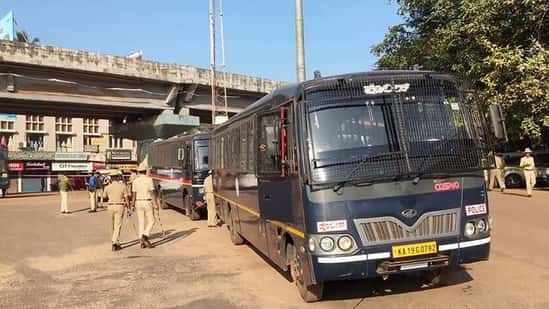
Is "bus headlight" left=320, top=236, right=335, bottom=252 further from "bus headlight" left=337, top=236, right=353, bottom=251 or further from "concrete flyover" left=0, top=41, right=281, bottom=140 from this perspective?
"concrete flyover" left=0, top=41, right=281, bottom=140

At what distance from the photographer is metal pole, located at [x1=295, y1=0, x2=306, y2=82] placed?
49.2 feet

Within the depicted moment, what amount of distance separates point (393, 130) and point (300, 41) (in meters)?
9.00

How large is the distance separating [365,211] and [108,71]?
28.8 metres

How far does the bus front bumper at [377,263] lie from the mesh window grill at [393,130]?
842mm

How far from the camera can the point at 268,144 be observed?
7.77m

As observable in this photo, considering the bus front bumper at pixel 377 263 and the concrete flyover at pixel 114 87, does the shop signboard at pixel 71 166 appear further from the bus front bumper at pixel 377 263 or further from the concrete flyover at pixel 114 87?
the bus front bumper at pixel 377 263

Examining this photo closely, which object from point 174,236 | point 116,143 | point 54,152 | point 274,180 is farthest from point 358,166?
point 116,143

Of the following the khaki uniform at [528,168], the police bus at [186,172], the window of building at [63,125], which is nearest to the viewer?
the police bus at [186,172]

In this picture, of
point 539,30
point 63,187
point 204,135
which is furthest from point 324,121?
point 539,30

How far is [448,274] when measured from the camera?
26.6ft

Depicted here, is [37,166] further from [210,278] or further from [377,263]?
[377,263]

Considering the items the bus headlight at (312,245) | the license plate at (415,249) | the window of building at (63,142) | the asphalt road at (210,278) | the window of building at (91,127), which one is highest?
the window of building at (91,127)

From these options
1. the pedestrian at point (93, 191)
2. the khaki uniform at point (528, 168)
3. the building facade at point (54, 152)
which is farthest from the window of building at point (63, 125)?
the khaki uniform at point (528, 168)

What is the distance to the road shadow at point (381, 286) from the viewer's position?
291 inches
